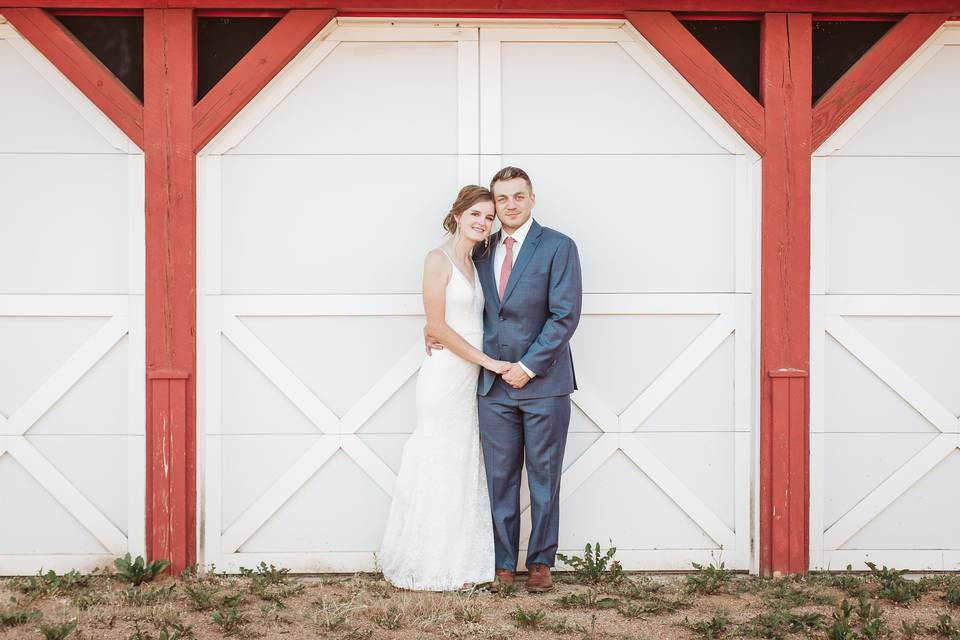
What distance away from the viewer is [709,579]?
454 centimetres

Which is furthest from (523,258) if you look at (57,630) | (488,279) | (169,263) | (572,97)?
(57,630)

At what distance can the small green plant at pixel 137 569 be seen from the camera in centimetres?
443

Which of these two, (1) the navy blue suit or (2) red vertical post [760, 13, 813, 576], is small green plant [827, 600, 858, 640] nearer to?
(2) red vertical post [760, 13, 813, 576]

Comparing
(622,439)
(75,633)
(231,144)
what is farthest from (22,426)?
(622,439)

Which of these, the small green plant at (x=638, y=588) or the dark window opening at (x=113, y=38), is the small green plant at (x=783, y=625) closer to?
the small green plant at (x=638, y=588)

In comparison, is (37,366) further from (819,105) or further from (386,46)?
(819,105)

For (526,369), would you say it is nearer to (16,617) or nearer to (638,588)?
(638,588)

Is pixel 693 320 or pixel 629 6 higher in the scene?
pixel 629 6

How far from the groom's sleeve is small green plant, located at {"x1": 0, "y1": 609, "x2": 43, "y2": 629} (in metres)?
2.49

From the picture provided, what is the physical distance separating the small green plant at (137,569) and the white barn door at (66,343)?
5.8 inches

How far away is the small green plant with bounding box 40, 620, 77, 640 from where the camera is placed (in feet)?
11.9

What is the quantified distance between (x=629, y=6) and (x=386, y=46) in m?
1.28

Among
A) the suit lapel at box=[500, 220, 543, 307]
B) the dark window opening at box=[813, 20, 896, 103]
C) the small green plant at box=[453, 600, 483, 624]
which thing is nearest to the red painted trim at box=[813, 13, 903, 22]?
the dark window opening at box=[813, 20, 896, 103]

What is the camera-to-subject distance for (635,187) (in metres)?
4.69
